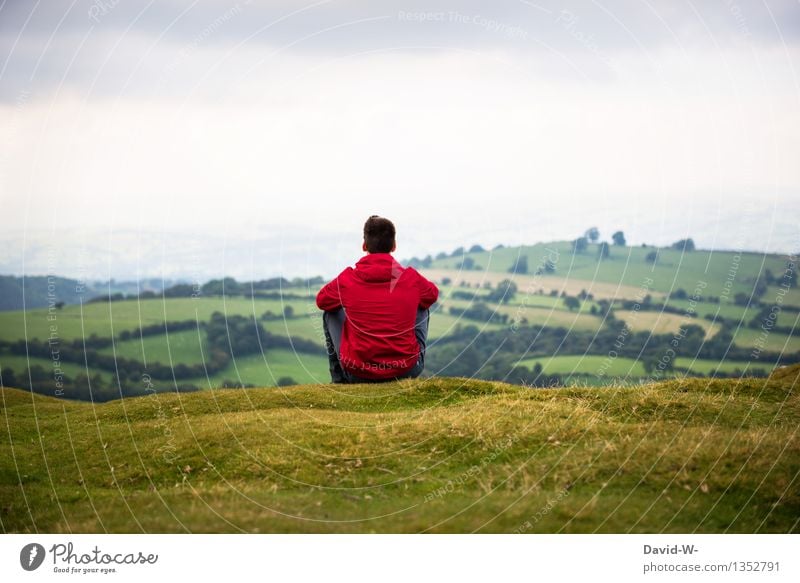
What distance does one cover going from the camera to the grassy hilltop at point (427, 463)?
1185 centimetres

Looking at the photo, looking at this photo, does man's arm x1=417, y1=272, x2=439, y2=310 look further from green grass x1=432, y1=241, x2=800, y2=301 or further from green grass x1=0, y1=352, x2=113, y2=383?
green grass x1=0, y1=352, x2=113, y2=383

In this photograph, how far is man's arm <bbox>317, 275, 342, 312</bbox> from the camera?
17781 mm

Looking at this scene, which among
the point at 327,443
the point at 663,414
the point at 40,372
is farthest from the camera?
the point at 40,372

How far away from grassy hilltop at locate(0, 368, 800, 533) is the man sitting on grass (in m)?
0.80

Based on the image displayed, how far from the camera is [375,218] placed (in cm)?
1781

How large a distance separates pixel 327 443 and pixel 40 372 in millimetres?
50761

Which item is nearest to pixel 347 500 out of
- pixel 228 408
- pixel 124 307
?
pixel 228 408

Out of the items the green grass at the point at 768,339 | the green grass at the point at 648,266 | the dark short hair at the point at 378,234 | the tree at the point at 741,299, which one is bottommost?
the green grass at the point at 768,339

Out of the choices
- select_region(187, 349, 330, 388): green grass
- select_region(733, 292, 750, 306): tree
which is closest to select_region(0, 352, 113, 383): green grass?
select_region(187, 349, 330, 388): green grass

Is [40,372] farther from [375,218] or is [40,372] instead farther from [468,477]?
[468,477]

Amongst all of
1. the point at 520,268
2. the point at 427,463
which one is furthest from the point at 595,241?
the point at 427,463
